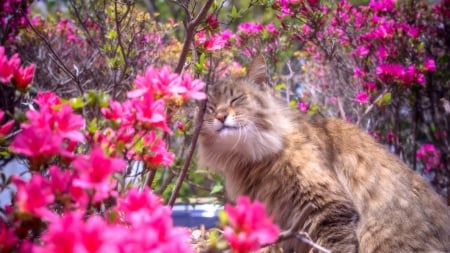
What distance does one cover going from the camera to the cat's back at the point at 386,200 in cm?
215

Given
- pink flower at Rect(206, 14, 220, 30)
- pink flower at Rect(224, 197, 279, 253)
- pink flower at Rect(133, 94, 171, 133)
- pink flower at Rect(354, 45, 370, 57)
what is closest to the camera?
pink flower at Rect(224, 197, 279, 253)

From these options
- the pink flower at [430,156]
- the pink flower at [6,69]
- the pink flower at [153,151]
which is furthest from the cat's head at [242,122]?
the pink flower at [430,156]

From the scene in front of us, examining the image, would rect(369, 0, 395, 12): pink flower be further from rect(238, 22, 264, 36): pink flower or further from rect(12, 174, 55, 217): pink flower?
rect(12, 174, 55, 217): pink flower

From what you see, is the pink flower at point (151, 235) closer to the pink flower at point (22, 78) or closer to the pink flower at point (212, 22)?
the pink flower at point (22, 78)

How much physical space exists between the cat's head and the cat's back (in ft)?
1.29

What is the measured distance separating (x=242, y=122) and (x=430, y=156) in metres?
3.15

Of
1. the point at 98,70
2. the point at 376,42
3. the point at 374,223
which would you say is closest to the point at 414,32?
the point at 376,42

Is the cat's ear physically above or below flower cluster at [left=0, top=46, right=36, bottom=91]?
above

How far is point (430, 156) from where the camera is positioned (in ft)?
14.6

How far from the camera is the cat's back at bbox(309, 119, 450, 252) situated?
84.6 inches

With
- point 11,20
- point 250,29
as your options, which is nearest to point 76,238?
point 11,20

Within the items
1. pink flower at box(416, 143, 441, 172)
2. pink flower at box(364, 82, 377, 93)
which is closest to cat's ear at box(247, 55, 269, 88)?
pink flower at box(364, 82, 377, 93)

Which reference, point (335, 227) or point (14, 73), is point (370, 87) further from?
point (14, 73)

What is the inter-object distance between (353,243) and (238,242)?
1.42m
